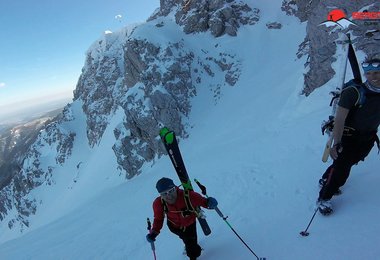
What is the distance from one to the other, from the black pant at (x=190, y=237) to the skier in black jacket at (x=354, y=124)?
9.10 feet

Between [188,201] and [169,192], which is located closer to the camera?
[169,192]

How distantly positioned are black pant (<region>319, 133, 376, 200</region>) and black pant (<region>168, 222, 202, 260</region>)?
2.85 meters

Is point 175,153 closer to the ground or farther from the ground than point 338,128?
closer to the ground

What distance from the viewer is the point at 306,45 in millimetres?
35844

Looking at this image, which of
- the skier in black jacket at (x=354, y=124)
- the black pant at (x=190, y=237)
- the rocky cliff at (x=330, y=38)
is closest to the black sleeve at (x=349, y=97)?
the skier in black jacket at (x=354, y=124)

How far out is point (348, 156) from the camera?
566 cm

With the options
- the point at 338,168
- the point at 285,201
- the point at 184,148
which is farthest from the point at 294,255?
the point at 184,148

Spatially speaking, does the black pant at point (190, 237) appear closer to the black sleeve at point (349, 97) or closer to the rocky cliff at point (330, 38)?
the black sleeve at point (349, 97)

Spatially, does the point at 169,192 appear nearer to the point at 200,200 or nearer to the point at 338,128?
the point at 200,200

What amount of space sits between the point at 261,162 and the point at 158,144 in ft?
87.8

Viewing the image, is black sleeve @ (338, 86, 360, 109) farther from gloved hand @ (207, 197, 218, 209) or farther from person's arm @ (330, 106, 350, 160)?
gloved hand @ (207, 197, 218, 209)

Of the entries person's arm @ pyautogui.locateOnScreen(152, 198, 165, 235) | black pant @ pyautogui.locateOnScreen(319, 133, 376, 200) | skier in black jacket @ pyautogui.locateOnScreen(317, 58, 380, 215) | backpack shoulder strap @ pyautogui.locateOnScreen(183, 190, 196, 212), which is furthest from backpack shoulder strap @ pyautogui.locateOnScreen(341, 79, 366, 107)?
person's arm @ pyautogui.locateOnScreen(152, 198, 165, 235)

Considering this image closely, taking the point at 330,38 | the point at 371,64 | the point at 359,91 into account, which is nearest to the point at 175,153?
the point at 359,91

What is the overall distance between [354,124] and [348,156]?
690mm
